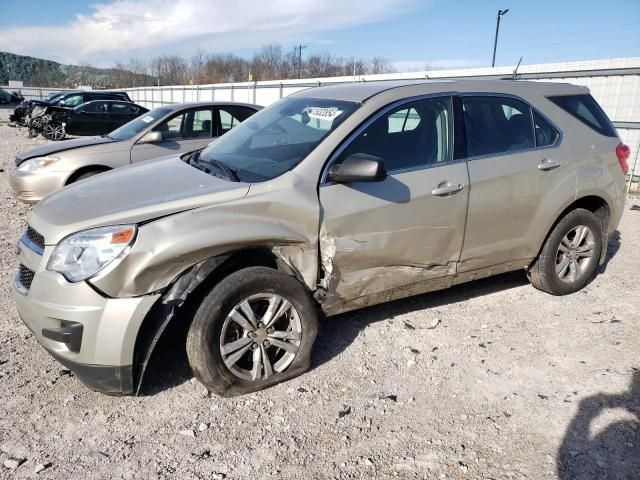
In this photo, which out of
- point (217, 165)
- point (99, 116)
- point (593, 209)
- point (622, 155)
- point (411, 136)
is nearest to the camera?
point (217, 165)

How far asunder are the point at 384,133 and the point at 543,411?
6.67 feet

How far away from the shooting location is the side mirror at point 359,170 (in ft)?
9.82

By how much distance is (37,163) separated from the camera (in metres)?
6.66

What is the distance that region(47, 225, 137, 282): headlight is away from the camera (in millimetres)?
2609

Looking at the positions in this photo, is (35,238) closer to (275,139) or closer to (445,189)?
(275,139)

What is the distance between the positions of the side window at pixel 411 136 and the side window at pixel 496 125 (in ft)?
0.68

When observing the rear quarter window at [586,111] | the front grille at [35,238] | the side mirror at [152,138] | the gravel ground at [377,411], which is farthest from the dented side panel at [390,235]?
the side mirror at [152,138]

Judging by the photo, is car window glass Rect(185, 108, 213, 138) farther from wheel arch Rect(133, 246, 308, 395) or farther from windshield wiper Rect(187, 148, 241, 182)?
wheel arch Rect(133, 246, 308, 395)

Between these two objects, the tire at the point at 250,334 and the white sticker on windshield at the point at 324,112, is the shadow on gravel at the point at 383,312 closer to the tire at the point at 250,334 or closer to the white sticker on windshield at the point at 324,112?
the tire at the point at 250,334

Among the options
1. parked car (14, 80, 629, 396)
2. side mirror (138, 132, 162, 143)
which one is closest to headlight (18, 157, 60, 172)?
side mirror (138, 132, 162, 143)

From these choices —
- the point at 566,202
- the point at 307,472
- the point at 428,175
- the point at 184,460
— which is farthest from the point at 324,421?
the point at 566,202

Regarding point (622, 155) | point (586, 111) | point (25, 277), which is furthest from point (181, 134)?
point (622, 155)

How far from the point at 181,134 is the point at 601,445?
256 inches

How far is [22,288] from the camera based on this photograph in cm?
291
